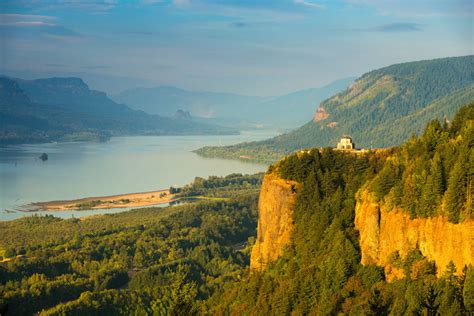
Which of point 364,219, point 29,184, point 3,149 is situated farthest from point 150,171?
point 364,219

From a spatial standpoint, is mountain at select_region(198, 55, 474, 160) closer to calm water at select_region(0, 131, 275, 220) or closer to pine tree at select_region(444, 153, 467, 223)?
calm water at select_region(0, 131, 275, 220)

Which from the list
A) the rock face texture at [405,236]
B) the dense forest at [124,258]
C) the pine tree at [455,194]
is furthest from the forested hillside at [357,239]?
the dense forest at [124,258]

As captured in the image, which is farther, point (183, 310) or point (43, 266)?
point (43, 266)

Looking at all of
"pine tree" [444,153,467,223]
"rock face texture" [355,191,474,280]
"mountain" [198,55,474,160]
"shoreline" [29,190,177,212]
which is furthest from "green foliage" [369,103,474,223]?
"mountain" [198,55,474,160]

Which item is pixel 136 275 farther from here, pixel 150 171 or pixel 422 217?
pixel 150 171

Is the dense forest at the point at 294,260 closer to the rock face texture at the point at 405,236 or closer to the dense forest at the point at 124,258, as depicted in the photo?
the dense forest at the point at 124,258

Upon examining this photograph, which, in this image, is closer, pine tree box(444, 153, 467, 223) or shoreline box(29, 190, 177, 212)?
pine tree box(444, 153, 467, 223)
